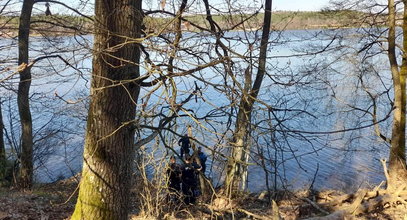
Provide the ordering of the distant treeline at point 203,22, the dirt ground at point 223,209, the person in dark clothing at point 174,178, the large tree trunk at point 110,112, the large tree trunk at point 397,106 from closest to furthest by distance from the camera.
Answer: the large tree trunk at point 110,112 → the distant treeline at point 203,22 → the dirt ground at point 223,209 → the person in dark clothing at point 174,178 → the large tree trunk at point 397,106

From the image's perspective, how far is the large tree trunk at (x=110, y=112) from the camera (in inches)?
191

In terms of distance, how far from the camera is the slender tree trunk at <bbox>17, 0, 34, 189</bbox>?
Result: 33.1 ft

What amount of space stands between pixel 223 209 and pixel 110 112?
360 cm

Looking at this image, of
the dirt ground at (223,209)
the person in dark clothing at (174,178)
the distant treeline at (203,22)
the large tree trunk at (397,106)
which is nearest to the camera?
the distant treeline at (203,22)

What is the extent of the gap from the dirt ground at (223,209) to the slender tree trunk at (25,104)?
2.11 ft

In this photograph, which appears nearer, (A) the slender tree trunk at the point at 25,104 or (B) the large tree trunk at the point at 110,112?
(B) the large tree trunk at the point at 110,112

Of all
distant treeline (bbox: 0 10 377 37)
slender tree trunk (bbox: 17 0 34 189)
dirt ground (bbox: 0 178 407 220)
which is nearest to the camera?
distant treeline (bbox: 0 10 377 37)

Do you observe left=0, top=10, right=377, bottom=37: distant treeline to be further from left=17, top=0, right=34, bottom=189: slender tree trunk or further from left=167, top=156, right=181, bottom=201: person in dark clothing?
left=167, top=156, right=181, bottom=201: person in dark clothing

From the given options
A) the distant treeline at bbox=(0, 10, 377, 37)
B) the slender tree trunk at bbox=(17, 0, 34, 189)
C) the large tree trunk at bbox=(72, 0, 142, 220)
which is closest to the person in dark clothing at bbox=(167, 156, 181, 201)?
the distant treeline at bbox=(0, 10, 377, 37)

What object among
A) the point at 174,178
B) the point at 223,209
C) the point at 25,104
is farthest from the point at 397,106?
the point at 25,104

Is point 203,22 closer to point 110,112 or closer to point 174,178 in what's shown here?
point 110,112

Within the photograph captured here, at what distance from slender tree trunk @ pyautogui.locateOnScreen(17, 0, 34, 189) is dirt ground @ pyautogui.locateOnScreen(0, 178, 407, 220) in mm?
642

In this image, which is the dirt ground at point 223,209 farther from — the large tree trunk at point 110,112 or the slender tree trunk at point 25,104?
the large tree trunk at point 110,112

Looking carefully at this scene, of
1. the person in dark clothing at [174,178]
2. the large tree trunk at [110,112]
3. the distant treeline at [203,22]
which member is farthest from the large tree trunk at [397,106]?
the large tree trunk at [110,112]
